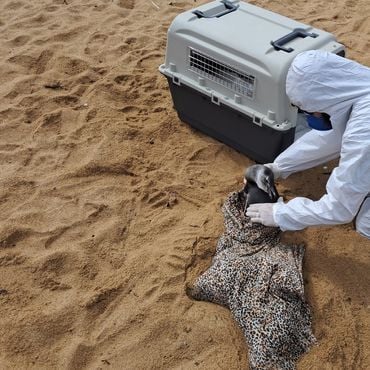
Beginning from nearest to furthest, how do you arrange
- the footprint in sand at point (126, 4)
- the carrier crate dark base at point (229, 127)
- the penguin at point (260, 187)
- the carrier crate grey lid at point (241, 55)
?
the penguin at point (260, 187) → the carrier crate grey lid at point (241, 55) → the carrier crate dark base at point (229, 127) → the footprint in sand at point (126, 4)

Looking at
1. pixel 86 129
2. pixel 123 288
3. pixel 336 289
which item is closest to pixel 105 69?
pixel 86 129

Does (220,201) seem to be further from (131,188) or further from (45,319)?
(45,319)

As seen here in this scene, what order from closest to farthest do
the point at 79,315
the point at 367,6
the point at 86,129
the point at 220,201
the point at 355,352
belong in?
the point at 355,352 < the point at 79,315 < the point at 220,201 < the point at 86,129 < the point at 367,6

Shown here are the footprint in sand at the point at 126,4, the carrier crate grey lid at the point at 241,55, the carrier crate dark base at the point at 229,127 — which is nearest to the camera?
the carrier crate grey lid at the point at 241,55

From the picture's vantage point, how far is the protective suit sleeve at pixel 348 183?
2586 mm

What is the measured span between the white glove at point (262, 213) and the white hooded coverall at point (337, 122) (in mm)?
42

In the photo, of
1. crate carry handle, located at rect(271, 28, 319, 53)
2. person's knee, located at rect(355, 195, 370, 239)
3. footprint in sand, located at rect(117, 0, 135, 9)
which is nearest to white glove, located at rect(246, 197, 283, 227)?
person's knee, located at rect(355, 195, 370, 239)

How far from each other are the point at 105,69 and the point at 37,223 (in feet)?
5.74

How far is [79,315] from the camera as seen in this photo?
278cm

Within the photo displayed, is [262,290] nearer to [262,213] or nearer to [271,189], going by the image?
[262,213]

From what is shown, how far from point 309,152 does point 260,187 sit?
15.4 inches

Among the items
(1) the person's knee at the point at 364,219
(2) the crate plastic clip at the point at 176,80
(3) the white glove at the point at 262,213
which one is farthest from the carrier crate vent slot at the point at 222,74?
(1) the person's knee at the point at 364,219

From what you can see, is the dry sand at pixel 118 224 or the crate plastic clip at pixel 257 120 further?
the crate plastic clip at pixel 257 120

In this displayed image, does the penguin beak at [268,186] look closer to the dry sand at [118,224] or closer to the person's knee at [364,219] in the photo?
the dry sand at [118,224]
